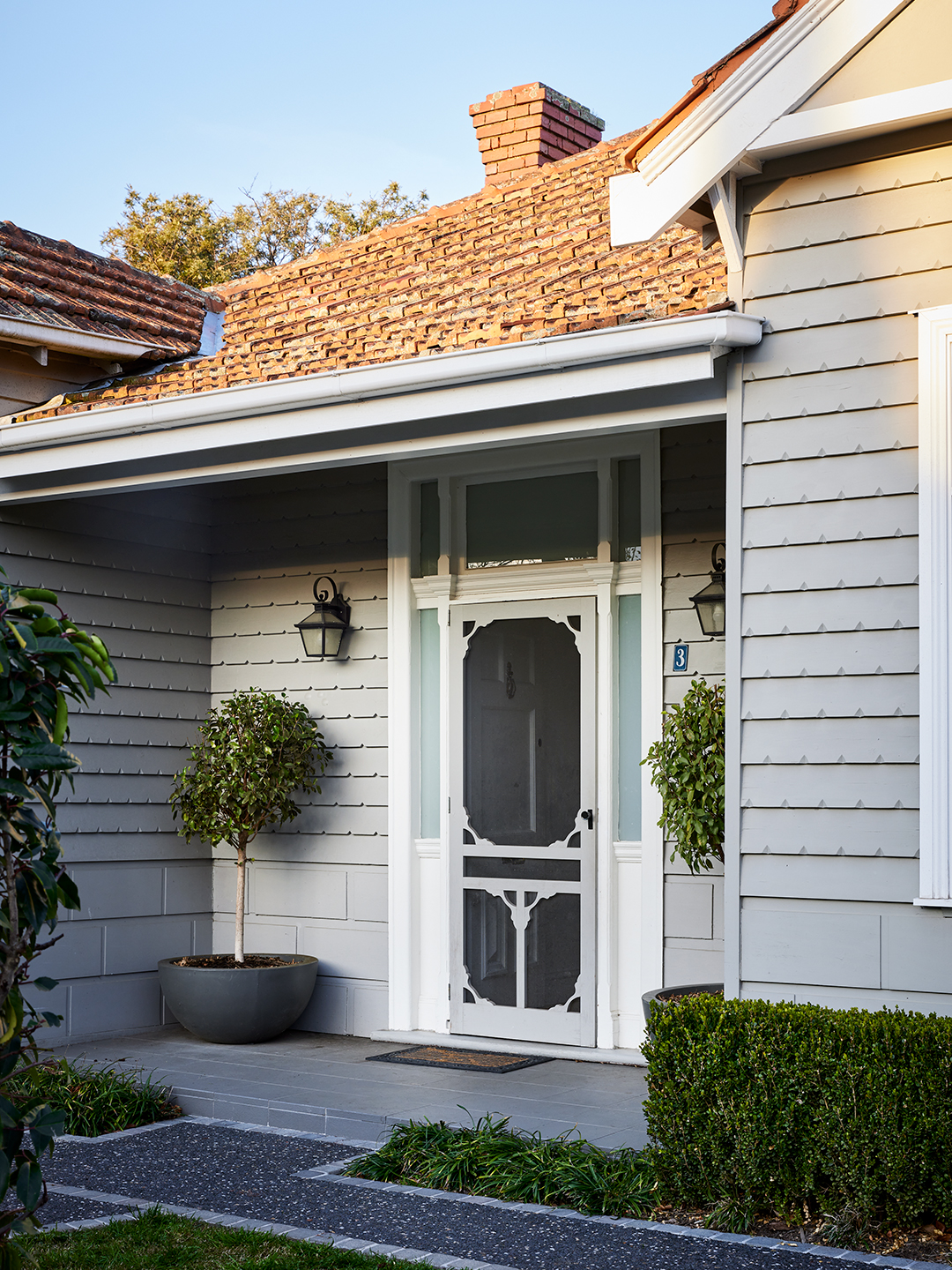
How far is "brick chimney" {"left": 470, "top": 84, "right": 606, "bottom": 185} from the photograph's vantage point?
9.41 m

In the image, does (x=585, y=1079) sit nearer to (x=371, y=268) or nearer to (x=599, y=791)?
(x=599, y=791)

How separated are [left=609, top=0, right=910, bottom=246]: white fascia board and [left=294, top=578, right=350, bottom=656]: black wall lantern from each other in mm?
3421

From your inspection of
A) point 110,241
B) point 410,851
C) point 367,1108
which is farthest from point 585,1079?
point 110,241

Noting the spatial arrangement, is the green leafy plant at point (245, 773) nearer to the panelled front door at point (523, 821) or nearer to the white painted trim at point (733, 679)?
the panelled front door at point (523, 821)

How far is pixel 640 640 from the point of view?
6.71 metres

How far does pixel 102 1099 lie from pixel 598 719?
2.94 m

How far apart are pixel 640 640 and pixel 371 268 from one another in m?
3.20

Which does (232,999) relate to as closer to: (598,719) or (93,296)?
(598,719)

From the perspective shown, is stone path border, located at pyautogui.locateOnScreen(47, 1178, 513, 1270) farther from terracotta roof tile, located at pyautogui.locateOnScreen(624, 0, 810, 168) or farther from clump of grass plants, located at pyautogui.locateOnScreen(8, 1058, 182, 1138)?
terracotta roof tile, located at pyautogui.locateOnScreen(624, 0, 810, 168)

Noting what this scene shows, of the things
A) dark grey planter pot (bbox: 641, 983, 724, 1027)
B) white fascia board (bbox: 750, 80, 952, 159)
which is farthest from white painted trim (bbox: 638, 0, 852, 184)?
dark grey planter pot (bbox: 641, 983, 724, 1027)

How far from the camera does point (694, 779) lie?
567 centimetres

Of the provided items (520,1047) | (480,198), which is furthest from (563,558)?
(480,198)

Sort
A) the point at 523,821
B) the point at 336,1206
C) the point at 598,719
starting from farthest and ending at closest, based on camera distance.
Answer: the point at 523,821, the point at 598,719, the point at 336,1206

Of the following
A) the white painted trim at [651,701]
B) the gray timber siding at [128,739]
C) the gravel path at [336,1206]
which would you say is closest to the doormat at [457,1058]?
the white painted trim at [651,701]
